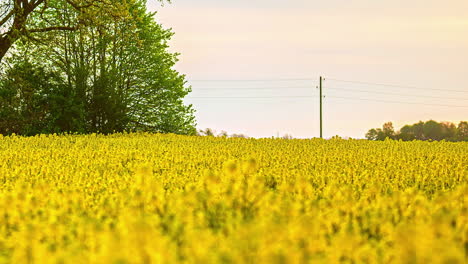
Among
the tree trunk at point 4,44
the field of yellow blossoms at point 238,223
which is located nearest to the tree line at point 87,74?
the tree trunk at point 4,44

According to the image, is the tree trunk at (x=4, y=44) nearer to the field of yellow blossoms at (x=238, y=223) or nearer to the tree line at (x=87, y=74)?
the tree line at (x=87, y=74)

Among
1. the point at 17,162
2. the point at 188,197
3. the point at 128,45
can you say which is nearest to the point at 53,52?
the point at 128,45

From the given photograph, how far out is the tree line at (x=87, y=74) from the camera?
910 inches

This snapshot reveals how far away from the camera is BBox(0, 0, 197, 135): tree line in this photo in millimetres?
23125

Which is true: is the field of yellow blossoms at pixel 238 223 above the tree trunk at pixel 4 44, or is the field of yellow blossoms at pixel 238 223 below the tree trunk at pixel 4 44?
below

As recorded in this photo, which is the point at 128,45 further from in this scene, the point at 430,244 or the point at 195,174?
the point at 430,244

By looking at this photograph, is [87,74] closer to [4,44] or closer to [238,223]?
[4,44]

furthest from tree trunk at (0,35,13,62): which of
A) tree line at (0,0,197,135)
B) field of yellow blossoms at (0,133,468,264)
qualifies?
field of yellow blossoms at (0,133,468,264)

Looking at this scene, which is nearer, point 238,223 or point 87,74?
point 238,223

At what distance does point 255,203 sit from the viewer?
350 cm

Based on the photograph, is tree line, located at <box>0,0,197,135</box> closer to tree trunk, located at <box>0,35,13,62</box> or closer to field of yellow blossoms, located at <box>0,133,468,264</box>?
tree trunk, located at <box>0,35,13,62</box>

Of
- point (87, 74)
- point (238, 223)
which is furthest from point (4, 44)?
point (238, 223)

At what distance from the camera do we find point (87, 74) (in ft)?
81.1

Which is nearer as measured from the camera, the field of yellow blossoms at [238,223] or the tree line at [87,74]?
the field of yellow blossoms at [238,223]
